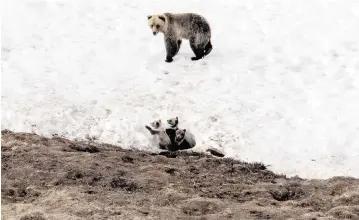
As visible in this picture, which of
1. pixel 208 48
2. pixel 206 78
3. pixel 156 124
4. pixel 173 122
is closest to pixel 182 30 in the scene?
pixel 208 48

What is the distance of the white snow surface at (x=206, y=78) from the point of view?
12977mm

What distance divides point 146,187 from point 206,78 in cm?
641

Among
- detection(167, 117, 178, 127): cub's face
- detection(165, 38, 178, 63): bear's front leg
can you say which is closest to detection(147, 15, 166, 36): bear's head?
detection(165, 38, 178, 63): bear's front leg

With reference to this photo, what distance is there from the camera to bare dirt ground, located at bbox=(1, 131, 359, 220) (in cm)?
867

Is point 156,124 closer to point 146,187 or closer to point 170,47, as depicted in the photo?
point 146,187

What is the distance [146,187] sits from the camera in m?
9.83

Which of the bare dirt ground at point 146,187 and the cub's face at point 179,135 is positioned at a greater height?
the cub's face at point 179,135

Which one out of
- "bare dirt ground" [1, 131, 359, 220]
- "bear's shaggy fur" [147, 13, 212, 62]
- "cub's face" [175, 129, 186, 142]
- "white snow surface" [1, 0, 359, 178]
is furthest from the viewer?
"bear's shaggy fur" [147, 13, 212, 62]

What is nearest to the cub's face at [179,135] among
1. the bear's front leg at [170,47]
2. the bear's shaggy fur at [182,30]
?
the bear's front leg at [170,47]

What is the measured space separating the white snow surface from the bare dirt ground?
1.10m

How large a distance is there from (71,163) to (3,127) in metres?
3.07

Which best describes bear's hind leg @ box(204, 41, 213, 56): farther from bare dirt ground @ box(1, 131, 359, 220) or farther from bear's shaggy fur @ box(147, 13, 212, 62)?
bare dirt ground @ box(1, 131, 359, 220)

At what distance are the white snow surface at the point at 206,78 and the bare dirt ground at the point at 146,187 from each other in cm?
110

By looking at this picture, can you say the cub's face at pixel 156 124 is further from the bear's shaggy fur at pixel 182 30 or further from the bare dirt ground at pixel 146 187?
the bear's shaggy fur at pixel 182 30
